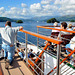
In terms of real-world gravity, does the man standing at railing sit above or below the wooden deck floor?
above

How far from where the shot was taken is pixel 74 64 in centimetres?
273

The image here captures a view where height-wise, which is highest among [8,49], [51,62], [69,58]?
[8,49]

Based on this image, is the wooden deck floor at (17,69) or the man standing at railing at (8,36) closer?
the wooden deck floor at (17,69)

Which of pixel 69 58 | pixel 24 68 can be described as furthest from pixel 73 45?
pixel 24 68

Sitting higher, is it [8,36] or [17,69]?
[8,36]

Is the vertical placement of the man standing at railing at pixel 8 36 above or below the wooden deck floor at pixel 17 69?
above

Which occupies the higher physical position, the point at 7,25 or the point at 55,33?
the point at 7,25

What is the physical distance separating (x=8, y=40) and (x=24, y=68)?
0.80m

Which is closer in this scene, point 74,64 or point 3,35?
point 3,35

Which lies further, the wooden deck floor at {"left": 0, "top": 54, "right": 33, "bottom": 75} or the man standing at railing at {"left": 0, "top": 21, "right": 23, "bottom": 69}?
the man standing at railing at {"left": 0, "top": 21, "right": 23, "bottom": 69}

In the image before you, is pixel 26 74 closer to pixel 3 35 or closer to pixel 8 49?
pixel 8 49

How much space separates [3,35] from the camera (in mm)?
2539

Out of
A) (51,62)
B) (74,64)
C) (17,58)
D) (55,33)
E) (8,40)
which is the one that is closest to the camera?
(8,40)

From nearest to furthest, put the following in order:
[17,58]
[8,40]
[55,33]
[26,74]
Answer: [26,74]
[8,40]
[17,58]
[55,33]
